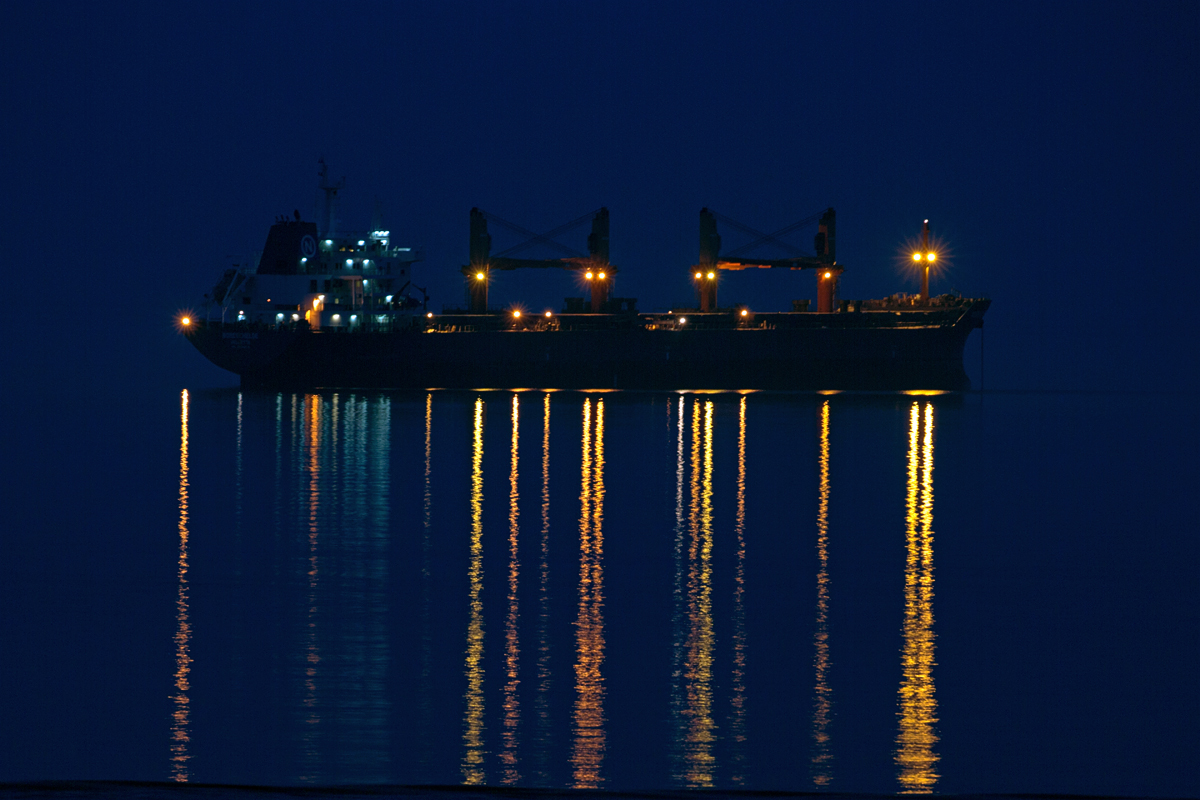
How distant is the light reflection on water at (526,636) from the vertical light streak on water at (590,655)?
31 mm

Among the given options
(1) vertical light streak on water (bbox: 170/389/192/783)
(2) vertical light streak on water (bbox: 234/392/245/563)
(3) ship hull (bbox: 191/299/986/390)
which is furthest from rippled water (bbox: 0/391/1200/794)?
(3) ship hull (bbox: 191/299/986/390)

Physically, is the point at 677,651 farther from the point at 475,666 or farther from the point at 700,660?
the point at 475,666

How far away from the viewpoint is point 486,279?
8450 cm

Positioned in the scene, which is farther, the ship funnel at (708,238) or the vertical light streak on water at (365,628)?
the ship funnel at (708,238)

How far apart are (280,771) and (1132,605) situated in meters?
12.8

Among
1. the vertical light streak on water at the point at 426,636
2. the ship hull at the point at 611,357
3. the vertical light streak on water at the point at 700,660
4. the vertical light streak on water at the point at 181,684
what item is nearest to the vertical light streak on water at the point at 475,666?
the vertical light streak on water at the point at 426,636

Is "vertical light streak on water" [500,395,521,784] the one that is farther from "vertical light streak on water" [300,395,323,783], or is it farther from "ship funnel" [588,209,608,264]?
"ship funnel" [588,209,608,264]

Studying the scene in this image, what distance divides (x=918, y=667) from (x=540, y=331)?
6863 centimetres

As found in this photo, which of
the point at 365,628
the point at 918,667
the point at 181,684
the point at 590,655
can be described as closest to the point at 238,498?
the point at 365,628

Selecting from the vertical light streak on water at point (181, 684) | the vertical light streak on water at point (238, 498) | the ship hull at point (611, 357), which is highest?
the ship hull at point (611, 357)

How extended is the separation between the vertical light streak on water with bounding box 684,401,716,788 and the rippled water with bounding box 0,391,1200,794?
2.1 inches

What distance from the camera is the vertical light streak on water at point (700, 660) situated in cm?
1079

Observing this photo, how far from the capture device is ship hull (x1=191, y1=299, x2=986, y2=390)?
78.5m

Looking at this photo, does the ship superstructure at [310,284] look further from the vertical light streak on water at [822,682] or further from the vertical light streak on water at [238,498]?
the vertical light streak on water at [822,682]
